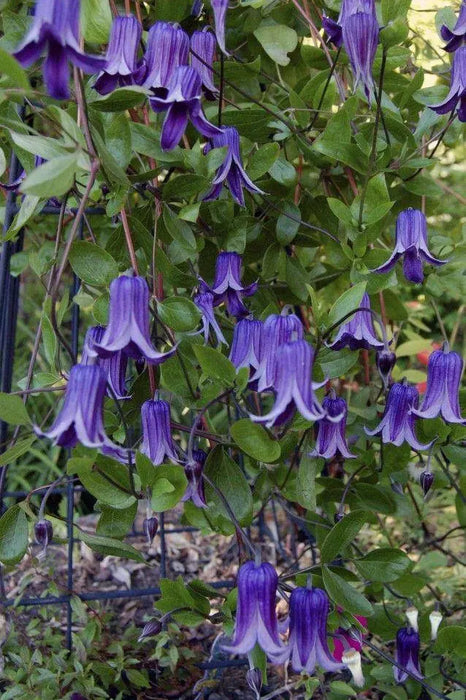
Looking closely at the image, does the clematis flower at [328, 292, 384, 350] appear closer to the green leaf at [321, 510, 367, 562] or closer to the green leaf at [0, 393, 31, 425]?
the green leaf at [321, 510, 367, 562]

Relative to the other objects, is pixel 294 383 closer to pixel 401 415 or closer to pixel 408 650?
pixel 401 415

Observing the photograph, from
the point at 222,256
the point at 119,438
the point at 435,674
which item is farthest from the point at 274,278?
the point at 435,674

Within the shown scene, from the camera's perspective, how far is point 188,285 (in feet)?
3.39

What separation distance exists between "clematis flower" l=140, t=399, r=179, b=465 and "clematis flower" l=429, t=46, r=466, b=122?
0.49m

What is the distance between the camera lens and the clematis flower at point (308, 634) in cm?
90

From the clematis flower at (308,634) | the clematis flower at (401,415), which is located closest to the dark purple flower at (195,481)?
the clematis flower at (308,634)

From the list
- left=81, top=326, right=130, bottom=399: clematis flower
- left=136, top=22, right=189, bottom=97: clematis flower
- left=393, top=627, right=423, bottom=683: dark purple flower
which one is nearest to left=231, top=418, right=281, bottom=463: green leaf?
left=81, top=326, right=130, bottom=399: clematis flower

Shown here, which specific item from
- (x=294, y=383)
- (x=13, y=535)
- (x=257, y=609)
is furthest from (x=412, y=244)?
(x=13, y=535)

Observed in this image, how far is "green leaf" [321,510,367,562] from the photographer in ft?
3.23

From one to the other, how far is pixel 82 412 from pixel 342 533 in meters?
0.42

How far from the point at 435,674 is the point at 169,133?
0.95 metres

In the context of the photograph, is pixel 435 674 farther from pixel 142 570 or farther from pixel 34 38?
pixel 34 38

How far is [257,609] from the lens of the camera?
0.84m

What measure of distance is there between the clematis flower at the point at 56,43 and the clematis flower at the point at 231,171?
0.32 meters
